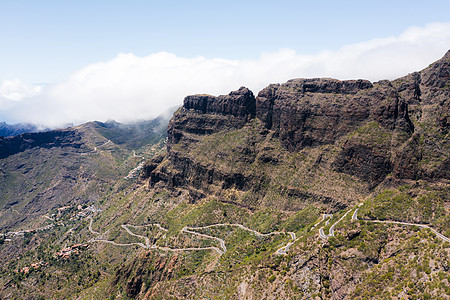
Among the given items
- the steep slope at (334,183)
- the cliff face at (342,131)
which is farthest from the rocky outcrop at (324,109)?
the steep slope at (334,183)

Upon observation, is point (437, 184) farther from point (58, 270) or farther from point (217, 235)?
point (58, 270)

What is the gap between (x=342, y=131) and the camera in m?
146

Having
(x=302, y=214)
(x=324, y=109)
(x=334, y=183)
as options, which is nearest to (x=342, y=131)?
(x=324, y=109)

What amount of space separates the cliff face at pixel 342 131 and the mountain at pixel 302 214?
0.59 metres

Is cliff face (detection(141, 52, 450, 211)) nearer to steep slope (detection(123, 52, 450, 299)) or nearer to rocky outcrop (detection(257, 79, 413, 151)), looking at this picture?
rocky outcrop (detection(257, 79, 413, 151))

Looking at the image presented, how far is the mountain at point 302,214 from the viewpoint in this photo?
85812mm

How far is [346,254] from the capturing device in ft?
290

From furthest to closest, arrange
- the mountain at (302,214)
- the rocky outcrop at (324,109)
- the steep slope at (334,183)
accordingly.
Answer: the rocky outcrop at (324,109), the mountain at (302,214), the steep slope at (334,183)

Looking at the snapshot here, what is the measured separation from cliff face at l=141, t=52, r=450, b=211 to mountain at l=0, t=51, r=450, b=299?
589 mm

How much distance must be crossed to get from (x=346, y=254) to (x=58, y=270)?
16330 cm

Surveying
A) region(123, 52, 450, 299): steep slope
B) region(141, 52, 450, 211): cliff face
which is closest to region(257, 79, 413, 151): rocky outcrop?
region(141, 52, 450, 211): cliff face

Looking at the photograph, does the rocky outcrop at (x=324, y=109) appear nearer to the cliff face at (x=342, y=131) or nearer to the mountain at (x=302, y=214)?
the cliff face at (x=342, y=131)

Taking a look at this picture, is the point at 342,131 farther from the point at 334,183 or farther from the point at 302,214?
the point at 302,214

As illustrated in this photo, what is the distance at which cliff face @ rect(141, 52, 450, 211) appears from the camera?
118 metres
